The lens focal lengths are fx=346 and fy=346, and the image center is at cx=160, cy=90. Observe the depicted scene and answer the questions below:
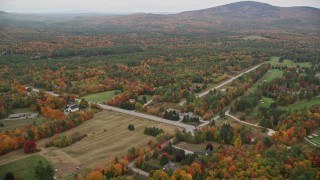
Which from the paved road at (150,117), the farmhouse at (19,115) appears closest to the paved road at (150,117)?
the paved road at (150,117)

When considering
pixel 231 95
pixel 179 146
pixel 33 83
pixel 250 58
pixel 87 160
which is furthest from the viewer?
pixel 250 58

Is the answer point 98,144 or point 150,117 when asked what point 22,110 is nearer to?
point 98,144

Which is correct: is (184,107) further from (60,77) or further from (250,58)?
(250,58)

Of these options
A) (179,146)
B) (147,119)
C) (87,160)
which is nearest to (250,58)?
(147,119)

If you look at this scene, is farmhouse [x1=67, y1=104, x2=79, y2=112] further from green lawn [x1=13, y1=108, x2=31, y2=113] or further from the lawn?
the lawn

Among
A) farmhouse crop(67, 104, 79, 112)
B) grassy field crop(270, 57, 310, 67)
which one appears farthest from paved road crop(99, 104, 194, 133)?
grassy field crop(270, 57, 310, 67)

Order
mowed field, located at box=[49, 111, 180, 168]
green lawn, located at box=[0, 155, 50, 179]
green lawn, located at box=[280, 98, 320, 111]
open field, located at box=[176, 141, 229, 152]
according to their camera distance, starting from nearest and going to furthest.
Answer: green lawn, located at box=[0, 155, 50, 179]
mowed field, located at box=[49, 111, 180, 168]
open field, located at box=[176, 141, 229, 152]
green lawn, located at box=[280, 98, 320, 111]
